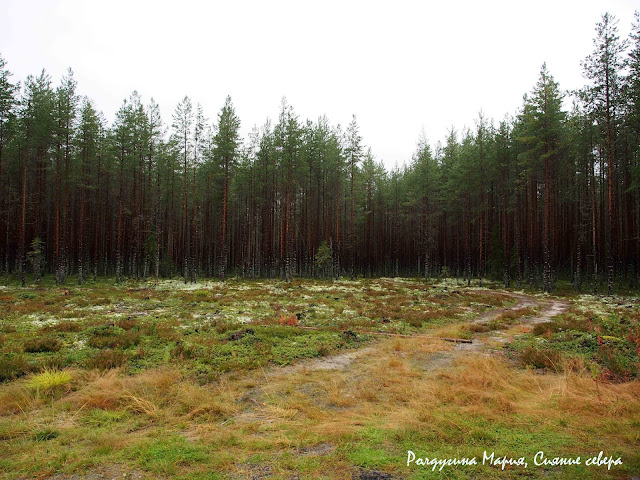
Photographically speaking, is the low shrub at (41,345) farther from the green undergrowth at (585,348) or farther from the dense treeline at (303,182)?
the dense treeline at (303,182)

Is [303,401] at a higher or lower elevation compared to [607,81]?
lower

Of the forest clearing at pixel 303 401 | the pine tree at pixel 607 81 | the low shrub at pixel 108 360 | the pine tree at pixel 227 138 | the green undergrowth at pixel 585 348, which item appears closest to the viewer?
the forest clearing at pixel 303 401

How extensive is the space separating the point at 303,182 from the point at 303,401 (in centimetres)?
3969

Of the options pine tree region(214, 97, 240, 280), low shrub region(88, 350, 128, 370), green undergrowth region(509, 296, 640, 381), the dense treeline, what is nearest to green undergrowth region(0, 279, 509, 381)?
low shrub region(88, 350, 128, 370)

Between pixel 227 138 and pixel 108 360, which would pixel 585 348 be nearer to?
pixel 108 360

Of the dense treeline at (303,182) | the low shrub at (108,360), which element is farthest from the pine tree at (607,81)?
the low shrub at (108,360)

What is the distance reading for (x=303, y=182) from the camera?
4428 cm

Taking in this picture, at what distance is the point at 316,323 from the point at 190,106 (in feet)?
99.3

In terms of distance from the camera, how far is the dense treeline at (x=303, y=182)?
29.1 m

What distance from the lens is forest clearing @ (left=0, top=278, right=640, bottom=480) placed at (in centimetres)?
418

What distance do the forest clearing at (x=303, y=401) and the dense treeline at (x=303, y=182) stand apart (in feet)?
73.3

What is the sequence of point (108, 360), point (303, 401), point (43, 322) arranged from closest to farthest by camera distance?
point (303, 401) < point (108, 360) < point (43, 322)

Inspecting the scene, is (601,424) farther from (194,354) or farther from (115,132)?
(115,132)

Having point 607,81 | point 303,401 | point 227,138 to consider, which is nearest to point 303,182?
point 227,138
